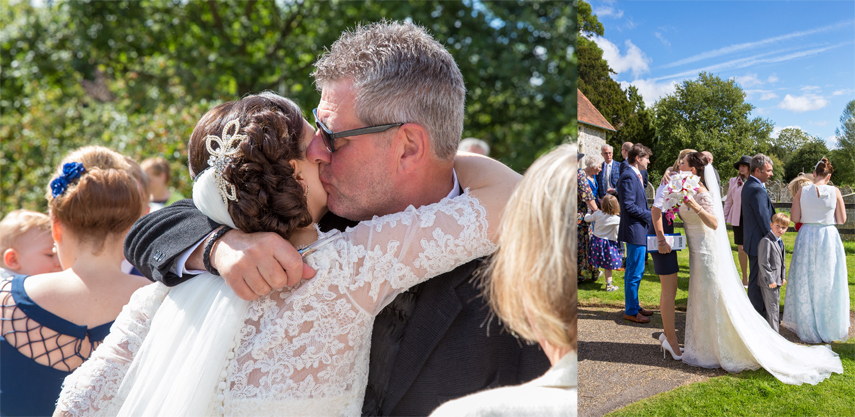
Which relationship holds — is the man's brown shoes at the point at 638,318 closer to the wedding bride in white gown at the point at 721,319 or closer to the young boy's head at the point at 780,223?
the wedding bride in white gown at the point at 721,319

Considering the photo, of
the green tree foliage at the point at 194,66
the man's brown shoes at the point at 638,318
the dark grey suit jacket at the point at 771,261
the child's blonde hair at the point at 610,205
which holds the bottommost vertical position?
the man's brown shoes at the point at 638,318

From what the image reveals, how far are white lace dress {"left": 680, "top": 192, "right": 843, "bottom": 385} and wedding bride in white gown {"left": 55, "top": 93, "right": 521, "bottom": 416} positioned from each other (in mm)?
584

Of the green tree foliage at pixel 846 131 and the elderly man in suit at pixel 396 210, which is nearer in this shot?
the green tree foliage at pixel 846 131

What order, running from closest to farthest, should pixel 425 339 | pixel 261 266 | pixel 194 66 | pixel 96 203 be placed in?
pixel 261 266
pixel 425 339
pixel 96 203
pixel 194 66

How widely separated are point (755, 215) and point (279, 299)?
1.37 m

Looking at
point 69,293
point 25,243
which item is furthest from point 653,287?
point 25,243

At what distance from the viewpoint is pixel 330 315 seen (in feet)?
4.66

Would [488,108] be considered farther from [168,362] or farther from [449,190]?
[168,362]

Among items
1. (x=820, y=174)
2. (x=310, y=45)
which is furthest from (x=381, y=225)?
(x=310, y=45)

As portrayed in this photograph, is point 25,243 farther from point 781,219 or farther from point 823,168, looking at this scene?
point 823,168

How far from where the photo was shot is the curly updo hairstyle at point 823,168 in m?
1.46

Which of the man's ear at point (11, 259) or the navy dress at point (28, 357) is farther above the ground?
the man's ear at point (11, 259)

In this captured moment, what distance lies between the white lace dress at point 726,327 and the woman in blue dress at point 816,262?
0.06 metres

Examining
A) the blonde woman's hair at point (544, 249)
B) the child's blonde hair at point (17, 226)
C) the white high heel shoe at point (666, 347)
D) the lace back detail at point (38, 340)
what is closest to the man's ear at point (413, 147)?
the blonde woman's hair at point (544, 249)
